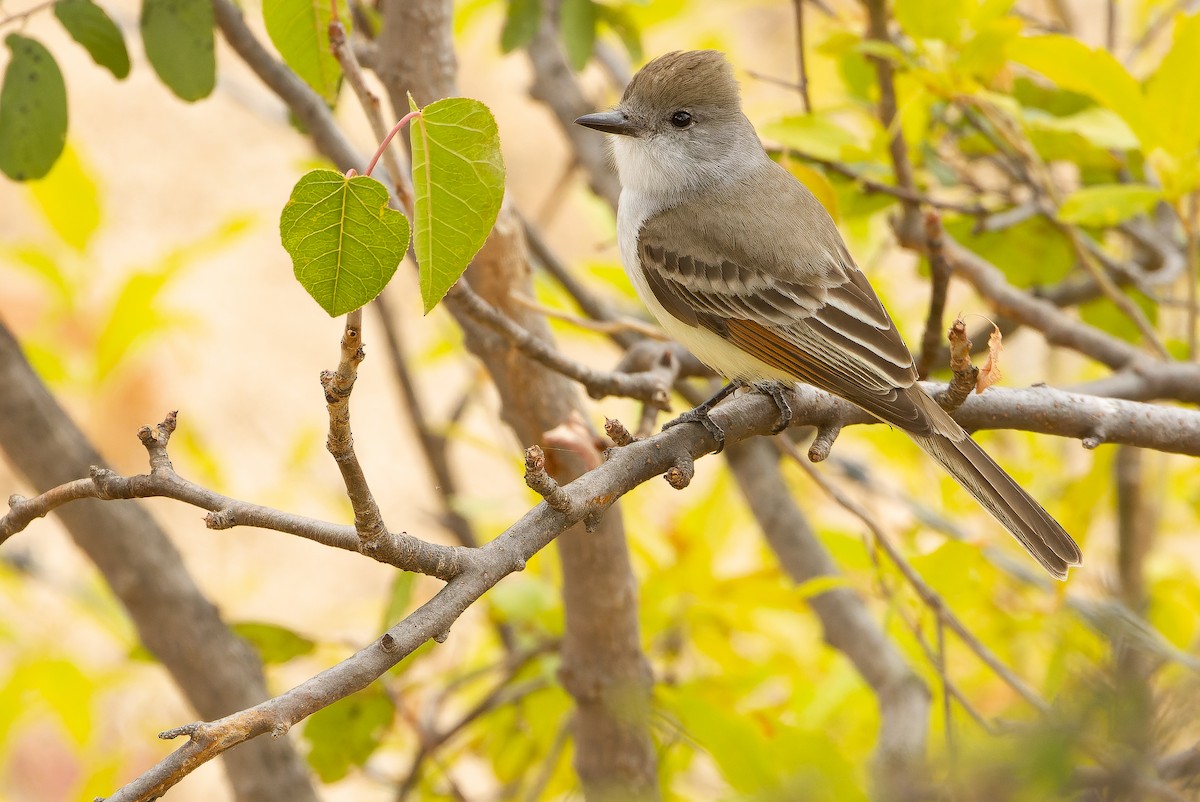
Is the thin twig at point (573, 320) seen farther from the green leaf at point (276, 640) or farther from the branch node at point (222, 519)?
the branch node at point (222, 519)

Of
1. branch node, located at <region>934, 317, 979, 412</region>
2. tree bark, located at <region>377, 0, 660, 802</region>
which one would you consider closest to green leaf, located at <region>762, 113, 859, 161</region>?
tree bark, located at <region>377, 0, 660, 802</region>

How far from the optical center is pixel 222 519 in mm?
1280

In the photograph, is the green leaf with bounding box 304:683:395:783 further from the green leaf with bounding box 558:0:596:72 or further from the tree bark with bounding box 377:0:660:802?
the green leaf with bounding box 558:0:596:72

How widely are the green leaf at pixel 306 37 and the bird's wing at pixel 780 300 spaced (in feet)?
3.62

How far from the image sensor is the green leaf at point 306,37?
1585 millimetres

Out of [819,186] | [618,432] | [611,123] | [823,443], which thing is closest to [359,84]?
[618,432]

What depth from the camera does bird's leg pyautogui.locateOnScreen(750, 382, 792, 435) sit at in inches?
83.7

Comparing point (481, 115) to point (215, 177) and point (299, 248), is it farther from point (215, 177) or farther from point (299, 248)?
point (215, 177)

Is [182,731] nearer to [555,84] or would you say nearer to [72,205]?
[72,205]

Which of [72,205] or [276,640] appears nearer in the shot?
[276,640]

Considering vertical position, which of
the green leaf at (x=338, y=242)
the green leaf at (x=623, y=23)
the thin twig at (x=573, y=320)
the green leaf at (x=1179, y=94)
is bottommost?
the green leaf at (x=338, y=242)

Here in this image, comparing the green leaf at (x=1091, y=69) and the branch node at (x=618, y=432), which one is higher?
the green leaf at (x=1091, y=69)

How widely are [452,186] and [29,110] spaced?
1233 millimetres

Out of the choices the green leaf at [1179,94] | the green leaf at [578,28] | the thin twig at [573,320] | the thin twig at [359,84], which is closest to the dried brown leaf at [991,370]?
the green leaf at [1179,94]
